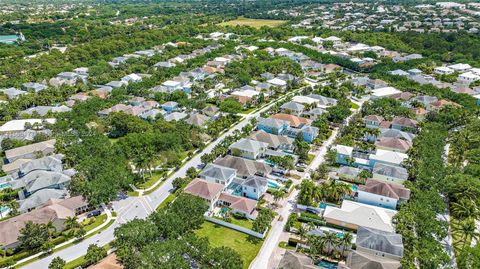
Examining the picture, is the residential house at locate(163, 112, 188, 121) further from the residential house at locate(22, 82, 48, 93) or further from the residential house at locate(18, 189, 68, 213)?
the residential house at locate(22, 82, 48, 93)

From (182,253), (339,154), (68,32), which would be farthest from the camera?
(68,32)

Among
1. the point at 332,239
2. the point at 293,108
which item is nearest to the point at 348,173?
the point at 332,239

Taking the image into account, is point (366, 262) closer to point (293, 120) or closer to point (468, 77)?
point (293, 120)

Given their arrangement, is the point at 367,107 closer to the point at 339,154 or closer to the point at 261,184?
the point at 339,154

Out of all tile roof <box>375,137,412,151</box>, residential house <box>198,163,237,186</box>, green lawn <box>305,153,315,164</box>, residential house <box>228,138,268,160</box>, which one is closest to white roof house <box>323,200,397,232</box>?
residential house <box>198,163,237,186</box>

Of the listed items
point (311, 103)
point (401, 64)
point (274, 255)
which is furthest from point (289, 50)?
point (274, 255)

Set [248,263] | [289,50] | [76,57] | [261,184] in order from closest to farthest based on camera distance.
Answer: [248,263], [261,184], [76,57], [289,50]

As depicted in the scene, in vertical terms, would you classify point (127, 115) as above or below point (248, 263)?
above
